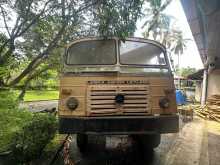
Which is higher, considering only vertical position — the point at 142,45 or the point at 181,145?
the point at 142,45

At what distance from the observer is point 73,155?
23.6ft

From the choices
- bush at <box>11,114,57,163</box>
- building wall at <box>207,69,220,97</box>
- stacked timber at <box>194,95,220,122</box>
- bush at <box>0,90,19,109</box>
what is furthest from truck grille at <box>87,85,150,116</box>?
building wall at <box>207,69,220,97</box>

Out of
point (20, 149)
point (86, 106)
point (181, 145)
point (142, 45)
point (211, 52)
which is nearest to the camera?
point (20, 149)

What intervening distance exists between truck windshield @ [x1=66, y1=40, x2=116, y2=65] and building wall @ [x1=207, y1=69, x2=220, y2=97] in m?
12.7

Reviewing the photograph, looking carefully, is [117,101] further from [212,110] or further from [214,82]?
[214,82]

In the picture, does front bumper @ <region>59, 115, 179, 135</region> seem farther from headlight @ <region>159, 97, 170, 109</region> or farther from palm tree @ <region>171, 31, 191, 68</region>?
palm tree @ <region>171, 31, 191, 68</region>

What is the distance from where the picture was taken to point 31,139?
588 cm

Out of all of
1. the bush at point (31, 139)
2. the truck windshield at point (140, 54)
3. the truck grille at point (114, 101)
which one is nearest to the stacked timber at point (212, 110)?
the truck windshield at point (140, 54)

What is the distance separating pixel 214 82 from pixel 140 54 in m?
12.8

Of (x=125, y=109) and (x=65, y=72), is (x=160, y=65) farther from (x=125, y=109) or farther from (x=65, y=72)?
(x=65, y=72)

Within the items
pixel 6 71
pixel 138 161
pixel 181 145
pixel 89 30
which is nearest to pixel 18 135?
pixel 6 71

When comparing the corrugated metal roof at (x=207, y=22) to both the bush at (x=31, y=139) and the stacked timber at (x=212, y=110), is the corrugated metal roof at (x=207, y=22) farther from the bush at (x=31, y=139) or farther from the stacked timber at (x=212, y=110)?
the bush at (x=31, y=139)

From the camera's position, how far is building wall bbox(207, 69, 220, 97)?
1805 centimetres

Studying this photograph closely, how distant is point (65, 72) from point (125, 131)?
1.75 metres
